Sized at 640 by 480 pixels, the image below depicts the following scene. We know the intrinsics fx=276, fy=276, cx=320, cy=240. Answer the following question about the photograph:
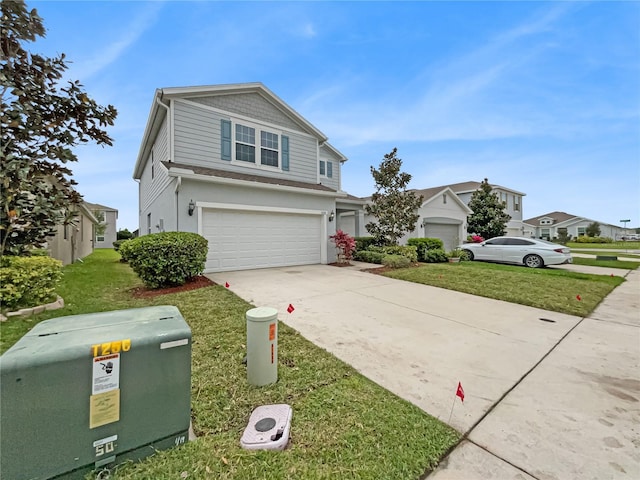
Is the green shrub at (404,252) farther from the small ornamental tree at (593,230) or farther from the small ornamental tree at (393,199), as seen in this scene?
the small ornamental tree at (593,230)

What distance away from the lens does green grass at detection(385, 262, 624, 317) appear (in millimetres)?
6230

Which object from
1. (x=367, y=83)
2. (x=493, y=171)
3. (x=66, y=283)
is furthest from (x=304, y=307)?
(x=493, y=171)

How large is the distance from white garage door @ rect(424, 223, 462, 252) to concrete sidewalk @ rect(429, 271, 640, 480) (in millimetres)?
15793

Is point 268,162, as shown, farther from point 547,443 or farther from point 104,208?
point 104,208

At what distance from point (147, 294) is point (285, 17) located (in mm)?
8961

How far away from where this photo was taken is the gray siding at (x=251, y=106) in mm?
10391

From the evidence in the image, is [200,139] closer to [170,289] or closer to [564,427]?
[170,289]

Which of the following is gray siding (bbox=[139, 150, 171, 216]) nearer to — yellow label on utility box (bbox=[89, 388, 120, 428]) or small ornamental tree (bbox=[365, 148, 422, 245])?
yellow label on utility box (bbox=[89, 388, 120, 428])

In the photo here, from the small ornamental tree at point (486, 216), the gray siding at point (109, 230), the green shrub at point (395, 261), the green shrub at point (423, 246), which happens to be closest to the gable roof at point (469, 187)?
the small ornamental tree at point (486, 216)

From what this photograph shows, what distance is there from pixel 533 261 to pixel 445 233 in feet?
24.7

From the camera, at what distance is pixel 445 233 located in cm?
2012

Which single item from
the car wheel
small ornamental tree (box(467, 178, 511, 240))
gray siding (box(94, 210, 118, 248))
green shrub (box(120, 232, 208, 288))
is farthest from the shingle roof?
gray siding (box(94, 210, 118, 248))

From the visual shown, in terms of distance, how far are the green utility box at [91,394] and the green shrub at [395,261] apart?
1033 centimetres

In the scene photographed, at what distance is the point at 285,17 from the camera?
8578 mm
